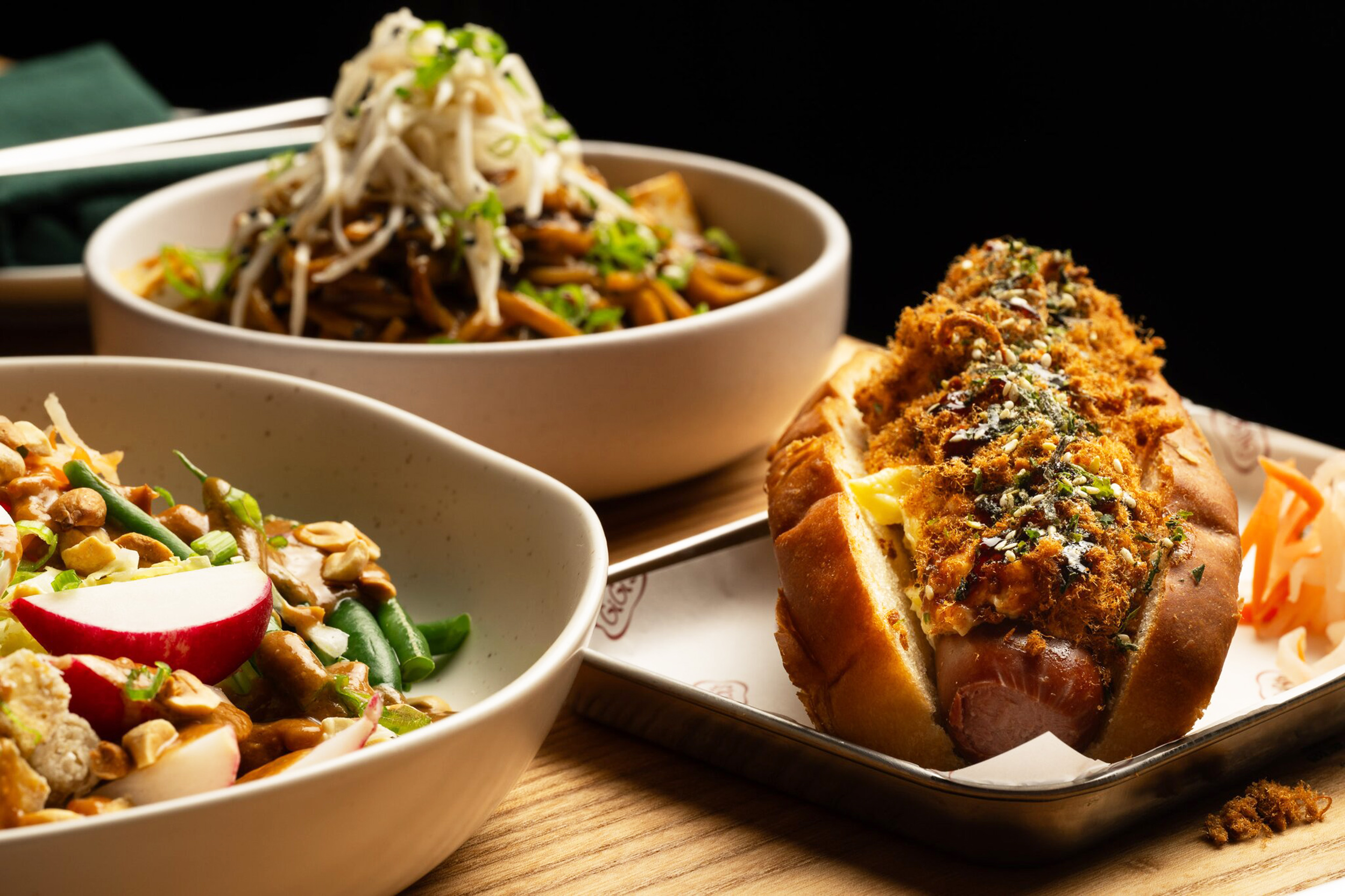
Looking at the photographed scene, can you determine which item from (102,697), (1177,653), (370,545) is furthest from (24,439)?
(1177,653)

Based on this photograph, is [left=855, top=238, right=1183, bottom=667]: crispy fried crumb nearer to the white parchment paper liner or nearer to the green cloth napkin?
the white parchment paper liner

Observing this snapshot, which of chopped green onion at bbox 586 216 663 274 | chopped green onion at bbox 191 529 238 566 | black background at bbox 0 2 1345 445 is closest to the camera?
chopped green onion at bbox 191 529 238 566

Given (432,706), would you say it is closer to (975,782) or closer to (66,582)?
(66,582)

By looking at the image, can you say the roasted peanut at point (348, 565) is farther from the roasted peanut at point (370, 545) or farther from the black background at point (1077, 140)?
the black background at point (1077, 140)

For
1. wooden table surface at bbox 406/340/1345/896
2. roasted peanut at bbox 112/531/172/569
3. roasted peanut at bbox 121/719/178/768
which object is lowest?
wooden table surface at bbox 406/340/1345/896

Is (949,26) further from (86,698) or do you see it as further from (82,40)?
(82,40)

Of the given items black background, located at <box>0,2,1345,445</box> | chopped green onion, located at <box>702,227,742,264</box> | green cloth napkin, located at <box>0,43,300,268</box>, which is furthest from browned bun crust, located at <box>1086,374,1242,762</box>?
green cloth napkin, located at <box>0,43,300,268</box>
